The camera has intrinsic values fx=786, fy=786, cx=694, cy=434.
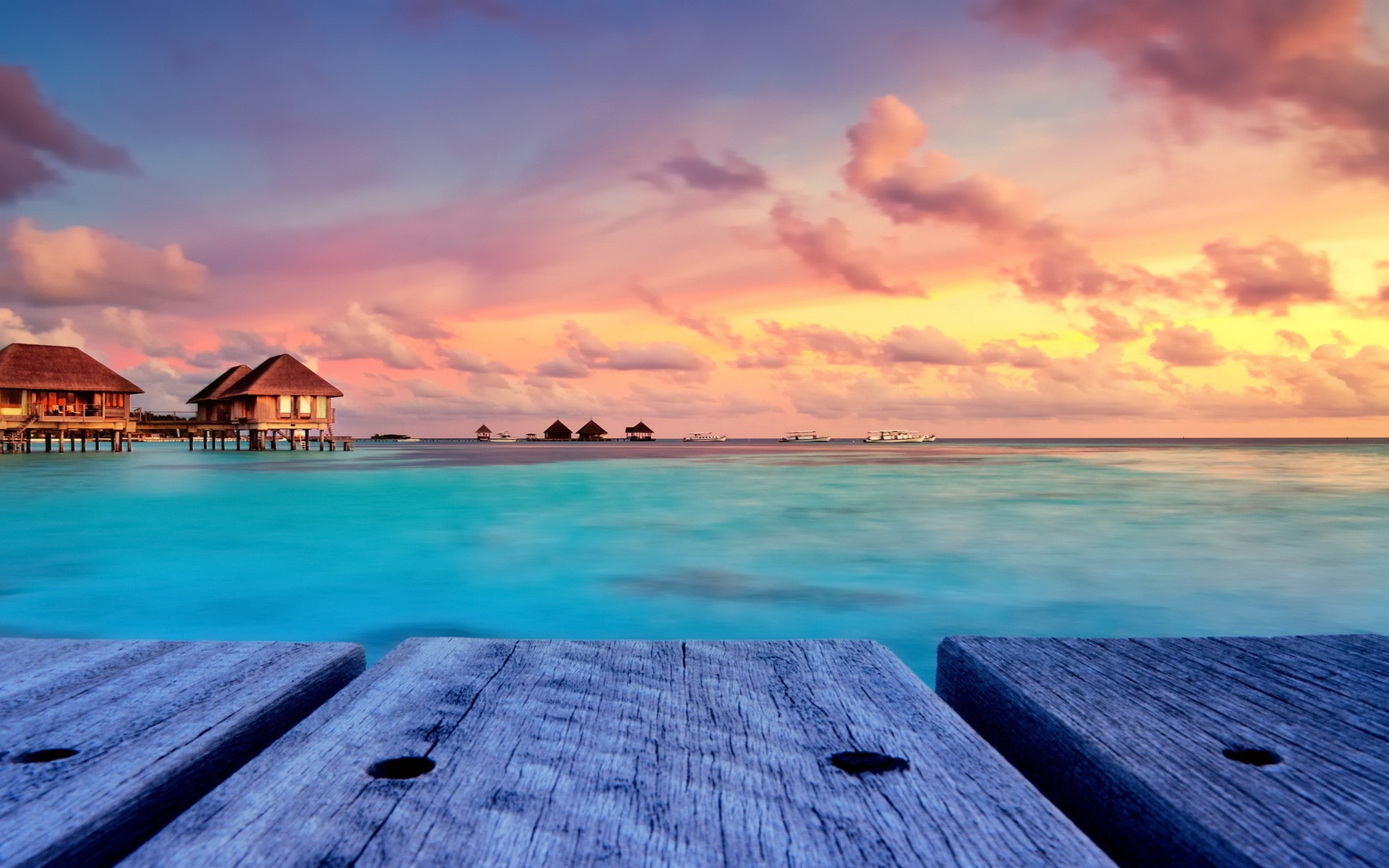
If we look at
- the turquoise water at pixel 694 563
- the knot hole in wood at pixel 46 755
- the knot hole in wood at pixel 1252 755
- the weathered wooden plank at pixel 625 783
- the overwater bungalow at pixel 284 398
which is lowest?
the turquoise water at pixel 694 563

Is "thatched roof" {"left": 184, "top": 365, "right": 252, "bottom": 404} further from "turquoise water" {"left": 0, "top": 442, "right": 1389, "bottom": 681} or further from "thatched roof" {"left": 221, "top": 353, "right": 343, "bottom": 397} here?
"turquoise water" {"left": 0, "top": 442, "right": 1389, "bottom": 681}

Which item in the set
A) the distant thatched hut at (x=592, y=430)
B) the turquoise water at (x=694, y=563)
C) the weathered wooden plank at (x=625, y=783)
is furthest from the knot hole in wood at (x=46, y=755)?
the distant thatched hut at (x=592, y=430)

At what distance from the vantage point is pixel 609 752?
3.80 ft

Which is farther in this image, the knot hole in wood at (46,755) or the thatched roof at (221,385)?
the thatched roof at (221,385)

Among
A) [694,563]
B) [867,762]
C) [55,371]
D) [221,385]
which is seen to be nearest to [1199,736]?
[867,762]

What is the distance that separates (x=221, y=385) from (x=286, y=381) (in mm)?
19647

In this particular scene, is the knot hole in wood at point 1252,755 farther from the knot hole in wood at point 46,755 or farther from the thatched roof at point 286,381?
the thatched roof at point 286,381

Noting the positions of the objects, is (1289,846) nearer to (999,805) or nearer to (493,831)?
(999,805)

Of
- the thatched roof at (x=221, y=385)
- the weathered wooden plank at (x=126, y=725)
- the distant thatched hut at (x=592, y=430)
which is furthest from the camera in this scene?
the distant thatched hut at (x=592, y=430)

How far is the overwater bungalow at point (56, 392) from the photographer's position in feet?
152

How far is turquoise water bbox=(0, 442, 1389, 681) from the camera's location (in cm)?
894

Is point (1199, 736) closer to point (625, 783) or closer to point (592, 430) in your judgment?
point (625, 783)

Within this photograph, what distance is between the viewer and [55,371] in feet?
155

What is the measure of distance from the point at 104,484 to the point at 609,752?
33.8 meters
